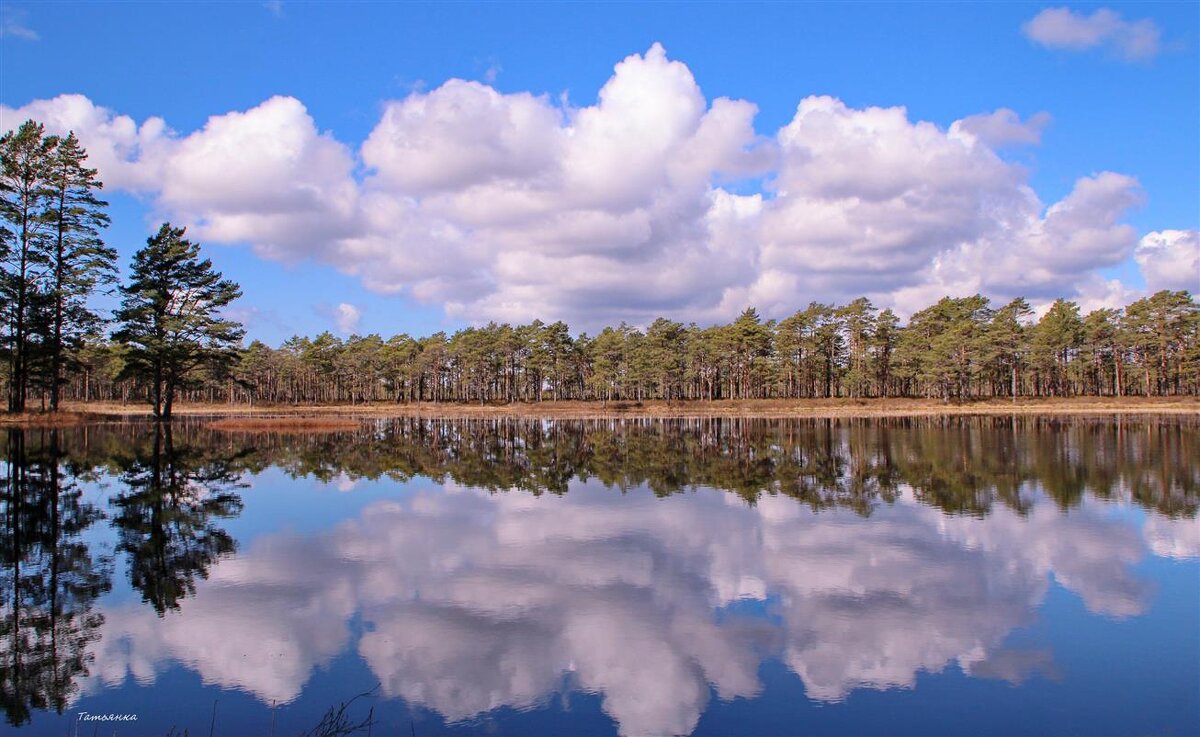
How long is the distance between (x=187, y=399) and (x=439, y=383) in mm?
47272

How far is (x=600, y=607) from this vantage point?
10047 millimetres

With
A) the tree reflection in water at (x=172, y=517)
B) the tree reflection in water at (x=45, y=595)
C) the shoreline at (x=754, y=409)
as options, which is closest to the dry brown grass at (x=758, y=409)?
the shoreline at (x=754, y=409)

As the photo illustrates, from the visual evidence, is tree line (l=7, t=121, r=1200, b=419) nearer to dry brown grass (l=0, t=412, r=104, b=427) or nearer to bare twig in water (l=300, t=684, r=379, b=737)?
dry brown grass (l=0, t=412, r=104, b=427)

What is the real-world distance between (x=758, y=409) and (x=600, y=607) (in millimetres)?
80467

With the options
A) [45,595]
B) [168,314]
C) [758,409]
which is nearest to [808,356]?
[758,409]

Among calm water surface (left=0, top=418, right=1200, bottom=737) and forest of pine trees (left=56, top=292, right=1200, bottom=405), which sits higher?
forest of pine trees (left=56, top=292, right=1200, bottom=405)

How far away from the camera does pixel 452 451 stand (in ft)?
115

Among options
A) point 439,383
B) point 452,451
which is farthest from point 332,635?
point 439,383

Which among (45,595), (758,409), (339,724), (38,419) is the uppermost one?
(38,419)

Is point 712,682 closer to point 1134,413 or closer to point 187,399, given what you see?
point 1134,413

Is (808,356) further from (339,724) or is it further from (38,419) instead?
(339,724)

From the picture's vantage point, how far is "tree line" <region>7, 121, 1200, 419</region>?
43.4 m

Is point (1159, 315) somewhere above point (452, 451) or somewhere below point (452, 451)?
above

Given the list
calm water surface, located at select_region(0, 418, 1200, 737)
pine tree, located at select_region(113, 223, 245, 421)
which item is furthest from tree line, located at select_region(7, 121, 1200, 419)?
calm water surface, located at select_region(0, 418, 1200, 737)
